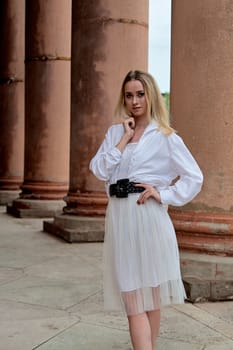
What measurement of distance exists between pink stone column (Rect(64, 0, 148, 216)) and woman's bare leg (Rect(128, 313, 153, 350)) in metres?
7.35

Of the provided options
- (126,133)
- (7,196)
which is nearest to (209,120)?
(126,133)

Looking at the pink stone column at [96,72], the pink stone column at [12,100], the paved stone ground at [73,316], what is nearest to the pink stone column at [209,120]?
the paved stone ground at [73,316]

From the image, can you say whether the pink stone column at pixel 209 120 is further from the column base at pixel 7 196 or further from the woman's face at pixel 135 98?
the column base at pixel 7 196

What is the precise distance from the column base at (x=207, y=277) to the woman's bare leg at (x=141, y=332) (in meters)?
2.24

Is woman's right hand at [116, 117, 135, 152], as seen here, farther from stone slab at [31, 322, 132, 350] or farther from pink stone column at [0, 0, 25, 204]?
pink stone column at [0, 0, 25, 204]

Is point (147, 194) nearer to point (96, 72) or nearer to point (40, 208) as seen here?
point (96, 72)

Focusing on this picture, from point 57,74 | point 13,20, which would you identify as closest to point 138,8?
point 57,74

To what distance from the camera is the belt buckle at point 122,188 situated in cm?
392

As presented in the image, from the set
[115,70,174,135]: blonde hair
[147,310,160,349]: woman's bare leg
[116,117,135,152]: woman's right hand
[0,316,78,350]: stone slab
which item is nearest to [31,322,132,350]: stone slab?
[0,316,78,350]: stone slab

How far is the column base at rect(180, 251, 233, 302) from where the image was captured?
6.09 m

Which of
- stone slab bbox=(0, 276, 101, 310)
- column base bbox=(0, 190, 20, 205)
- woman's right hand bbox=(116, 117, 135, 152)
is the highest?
woman's right hand bbox=(116, 117, 135, 152)

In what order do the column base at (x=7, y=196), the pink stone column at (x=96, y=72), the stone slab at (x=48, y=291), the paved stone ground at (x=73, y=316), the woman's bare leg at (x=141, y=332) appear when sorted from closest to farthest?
1. the woman's bare leg at (x=141, y=332)
2. the paved stone ground at (x=73, y=316)
3. the stone slab at (x=48, y=291)
4. the pink stone column at (x=96, y=72)
5. the column base at (x=7, y=196)

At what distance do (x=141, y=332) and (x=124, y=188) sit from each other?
0.95 meters

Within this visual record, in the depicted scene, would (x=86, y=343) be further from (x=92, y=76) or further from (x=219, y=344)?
(x=92, y=76)
